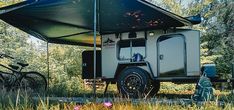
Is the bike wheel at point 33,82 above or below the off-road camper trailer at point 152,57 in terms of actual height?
below

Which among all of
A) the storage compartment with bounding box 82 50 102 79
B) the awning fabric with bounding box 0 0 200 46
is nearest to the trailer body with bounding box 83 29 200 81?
the awning fabric with bounding box 0 0 200 46

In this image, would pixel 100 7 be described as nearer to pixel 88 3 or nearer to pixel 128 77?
pixel 88 3

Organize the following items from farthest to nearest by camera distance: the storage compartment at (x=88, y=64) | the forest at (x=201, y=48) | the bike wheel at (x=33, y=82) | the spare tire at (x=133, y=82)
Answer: the forest at (x=201, y=48) < the storage compartment at (x=88, y=64) < the bike wheel at (x=33, y=82) < the spare tire at (x=133, y=82)

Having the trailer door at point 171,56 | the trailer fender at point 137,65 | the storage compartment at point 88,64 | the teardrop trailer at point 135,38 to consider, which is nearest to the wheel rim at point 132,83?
the teardrop trailer at point 135,38

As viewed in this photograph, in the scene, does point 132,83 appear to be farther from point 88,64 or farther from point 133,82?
point 88,64

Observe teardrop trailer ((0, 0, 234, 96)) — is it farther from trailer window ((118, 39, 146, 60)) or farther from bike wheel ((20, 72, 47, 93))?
bike wheel ((20, 72, 47, 93))

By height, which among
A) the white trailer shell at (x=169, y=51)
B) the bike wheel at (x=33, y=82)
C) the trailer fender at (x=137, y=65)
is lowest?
the bike wheel at (x=33, y=82)

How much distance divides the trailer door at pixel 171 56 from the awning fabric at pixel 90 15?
1.31ft

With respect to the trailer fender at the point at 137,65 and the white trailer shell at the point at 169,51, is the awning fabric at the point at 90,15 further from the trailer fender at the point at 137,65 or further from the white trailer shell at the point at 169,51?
the trailer fender at the point at 137,65

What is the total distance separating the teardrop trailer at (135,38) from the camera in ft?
31.6

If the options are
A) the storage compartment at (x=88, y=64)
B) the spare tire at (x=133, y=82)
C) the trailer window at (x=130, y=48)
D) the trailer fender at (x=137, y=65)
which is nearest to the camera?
the spare tire at (x=133, y=82)

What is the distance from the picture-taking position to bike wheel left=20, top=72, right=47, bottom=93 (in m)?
10.8

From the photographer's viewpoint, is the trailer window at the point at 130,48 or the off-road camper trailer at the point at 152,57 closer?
the off-road camper trailer at the point at 152,57

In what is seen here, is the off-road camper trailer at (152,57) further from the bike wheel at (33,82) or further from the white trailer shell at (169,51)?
the bike wheel at (33,82)
